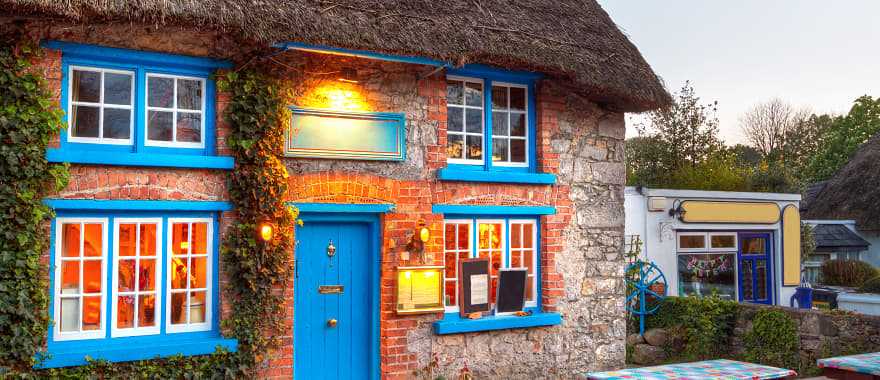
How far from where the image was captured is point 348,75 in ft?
25.6

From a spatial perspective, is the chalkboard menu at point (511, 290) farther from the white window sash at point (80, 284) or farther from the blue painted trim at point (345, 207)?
the white window sash at point (80, 284)

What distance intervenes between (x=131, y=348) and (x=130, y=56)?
2.63 meters

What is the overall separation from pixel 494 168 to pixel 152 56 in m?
3.94

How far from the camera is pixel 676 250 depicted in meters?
14.7

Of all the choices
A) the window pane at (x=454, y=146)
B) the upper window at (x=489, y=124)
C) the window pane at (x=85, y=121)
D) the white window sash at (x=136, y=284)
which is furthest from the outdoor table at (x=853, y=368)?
the window pane at (x=85, y=121)

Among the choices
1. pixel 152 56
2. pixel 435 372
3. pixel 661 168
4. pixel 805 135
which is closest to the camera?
pixel 152 56

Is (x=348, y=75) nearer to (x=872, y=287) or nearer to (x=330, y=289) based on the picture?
(x=330, y=289)

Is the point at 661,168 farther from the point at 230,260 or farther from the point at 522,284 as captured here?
the point at 230,260

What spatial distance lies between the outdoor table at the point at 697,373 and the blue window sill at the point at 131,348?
353 centimetres

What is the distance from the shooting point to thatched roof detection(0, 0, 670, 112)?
6434mm

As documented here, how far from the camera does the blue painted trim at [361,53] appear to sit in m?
7.01

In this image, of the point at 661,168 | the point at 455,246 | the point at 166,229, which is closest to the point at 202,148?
the point at 166,229

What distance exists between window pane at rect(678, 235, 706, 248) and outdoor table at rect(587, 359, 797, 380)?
7572mm

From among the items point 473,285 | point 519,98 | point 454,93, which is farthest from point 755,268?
point 454,93
